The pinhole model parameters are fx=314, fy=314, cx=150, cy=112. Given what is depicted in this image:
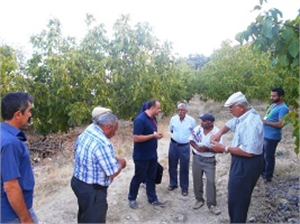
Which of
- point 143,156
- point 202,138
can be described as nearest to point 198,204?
point 202,138

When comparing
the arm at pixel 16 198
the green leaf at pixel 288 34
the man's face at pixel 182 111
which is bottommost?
the arm at pixel 16 198

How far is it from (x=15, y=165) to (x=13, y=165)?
1 centimetres

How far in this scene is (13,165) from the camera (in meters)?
2.20

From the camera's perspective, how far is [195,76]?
71.2ft

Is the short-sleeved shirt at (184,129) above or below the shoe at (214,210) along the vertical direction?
above

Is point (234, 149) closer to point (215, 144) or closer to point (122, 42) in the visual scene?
point (215, 144)

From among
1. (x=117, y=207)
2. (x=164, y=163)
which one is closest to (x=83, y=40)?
(x=164, y=163)

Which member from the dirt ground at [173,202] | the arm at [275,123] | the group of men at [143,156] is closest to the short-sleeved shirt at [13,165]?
the group of men at [143,156]

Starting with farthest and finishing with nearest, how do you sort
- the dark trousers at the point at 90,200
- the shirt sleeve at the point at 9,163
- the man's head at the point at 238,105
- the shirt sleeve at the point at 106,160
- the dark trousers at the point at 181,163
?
the dark trousers at the point at 181,163 < the man's head at the point at 238,105 < the dark trousers at the point at 90,200 < the shirt sleeve at the point at 106,160 < the shirt sleeve at the point at 9,163

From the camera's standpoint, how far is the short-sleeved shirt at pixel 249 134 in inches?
126

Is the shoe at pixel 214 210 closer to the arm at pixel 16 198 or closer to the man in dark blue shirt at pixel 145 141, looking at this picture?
the man in dark blue shirt at pixel 145 141

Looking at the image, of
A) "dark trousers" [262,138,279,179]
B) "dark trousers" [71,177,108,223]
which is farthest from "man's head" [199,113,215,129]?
"dark trousers" [71,177,108,223]

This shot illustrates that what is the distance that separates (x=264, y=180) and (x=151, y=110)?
2552 mm

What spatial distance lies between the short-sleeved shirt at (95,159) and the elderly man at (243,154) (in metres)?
1.29
